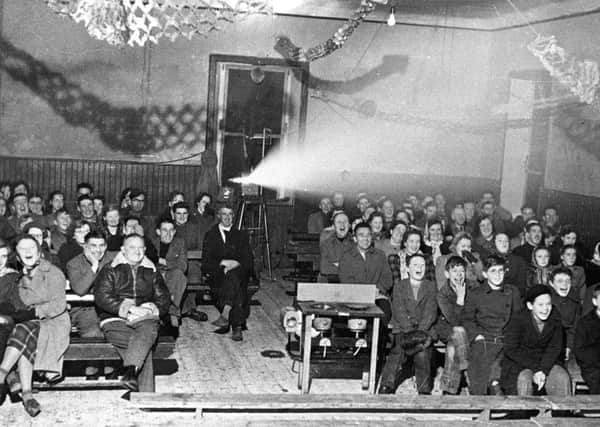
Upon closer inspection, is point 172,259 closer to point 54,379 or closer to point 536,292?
point 54,379

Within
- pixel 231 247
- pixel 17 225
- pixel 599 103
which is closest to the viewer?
pixel 231 247

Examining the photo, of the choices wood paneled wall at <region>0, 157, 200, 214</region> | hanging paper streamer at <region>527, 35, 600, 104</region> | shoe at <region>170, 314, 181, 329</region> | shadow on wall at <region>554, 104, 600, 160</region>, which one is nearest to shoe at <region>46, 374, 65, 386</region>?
shoe at <region>170, 314, 181, 329</region>

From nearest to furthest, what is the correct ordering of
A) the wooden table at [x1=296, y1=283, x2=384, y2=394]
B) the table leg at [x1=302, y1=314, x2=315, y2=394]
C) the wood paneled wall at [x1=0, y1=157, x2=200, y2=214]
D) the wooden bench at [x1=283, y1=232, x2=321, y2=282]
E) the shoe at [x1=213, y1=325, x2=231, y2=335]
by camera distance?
1. the wooden table at [x1=296, y1=283, x2=384, y2=394]
2. the table leg at [x1=302, y1=314, x2=315, y2=394]
3. the shoe at [x1=213, y1=325, x2=231, y2=335]
4. the wooden bench at [x1=283, y1=232, x2=321, y2=282]
5. the wood paneled wall at [x1=0, y1=157, x2=200, y2=214]

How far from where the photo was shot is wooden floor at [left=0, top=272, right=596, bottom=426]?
18.0ft

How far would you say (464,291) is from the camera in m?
6.56

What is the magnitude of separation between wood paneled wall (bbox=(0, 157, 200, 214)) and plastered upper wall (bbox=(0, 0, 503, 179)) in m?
0.17

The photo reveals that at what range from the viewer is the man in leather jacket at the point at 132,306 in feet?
19.3

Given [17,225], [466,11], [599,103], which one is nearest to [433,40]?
[466,11]

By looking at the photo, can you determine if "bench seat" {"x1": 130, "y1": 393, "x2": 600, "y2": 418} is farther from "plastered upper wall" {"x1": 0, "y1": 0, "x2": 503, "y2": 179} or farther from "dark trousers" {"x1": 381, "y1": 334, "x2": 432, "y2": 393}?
"plastered upper wall" {"x1": 0, "y1": 0, "x2": 503, "y2": 179}

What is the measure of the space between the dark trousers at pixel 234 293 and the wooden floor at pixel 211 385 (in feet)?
0.70

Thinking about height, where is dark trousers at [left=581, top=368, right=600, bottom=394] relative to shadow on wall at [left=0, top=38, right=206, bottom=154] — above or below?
below

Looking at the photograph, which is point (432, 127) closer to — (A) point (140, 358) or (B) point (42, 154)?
(B) point (42, 154)

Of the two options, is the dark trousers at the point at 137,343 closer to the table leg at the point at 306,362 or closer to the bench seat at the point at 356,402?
the bench seat at the point at 356,402

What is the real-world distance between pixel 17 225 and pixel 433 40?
7487 millimetres
